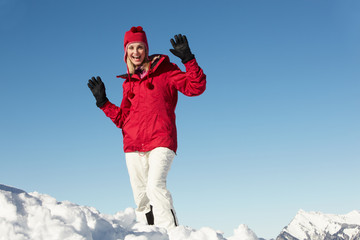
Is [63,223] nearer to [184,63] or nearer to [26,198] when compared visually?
[26,198]

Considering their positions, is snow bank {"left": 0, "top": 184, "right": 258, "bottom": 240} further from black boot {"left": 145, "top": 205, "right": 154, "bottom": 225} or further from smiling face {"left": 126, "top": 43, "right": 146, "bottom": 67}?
smiling face {"left": 126, "top": 43, "right": 146, "bottom": 67}

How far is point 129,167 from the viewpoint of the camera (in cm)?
587

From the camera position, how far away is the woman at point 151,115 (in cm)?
532

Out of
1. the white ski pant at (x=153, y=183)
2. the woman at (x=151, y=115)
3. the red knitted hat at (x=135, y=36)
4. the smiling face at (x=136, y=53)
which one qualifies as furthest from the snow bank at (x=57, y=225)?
the red knitted hat at (x=135, y=36)

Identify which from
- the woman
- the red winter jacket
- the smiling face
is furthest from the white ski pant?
the smiling face

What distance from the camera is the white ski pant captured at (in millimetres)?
5191

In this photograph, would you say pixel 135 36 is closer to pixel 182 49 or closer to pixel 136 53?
pixel 136 53

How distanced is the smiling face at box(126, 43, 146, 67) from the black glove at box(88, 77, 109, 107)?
0.95 metres

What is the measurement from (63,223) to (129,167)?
107 inches

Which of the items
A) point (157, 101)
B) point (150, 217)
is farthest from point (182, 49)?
point (150, 217)

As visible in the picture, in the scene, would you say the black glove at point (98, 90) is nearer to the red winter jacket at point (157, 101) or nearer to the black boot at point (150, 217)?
the red winter jacket at point (157, 101)

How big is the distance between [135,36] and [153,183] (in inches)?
98.8

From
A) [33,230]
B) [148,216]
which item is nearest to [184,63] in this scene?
[148,216]

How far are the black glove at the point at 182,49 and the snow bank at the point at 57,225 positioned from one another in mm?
2512
